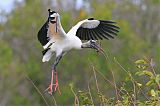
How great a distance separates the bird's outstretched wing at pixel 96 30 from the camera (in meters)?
9.71

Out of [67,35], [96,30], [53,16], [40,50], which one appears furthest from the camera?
[40,50]

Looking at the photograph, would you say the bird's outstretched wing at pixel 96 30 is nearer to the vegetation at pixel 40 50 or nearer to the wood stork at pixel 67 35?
the wood stork at pixel 67 35

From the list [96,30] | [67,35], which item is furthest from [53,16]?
[96,30]

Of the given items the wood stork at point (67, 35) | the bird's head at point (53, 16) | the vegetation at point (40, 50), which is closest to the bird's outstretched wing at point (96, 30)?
the wood stork at point (67, 35)

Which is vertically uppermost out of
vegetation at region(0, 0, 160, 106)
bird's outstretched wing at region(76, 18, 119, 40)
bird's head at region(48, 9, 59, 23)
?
bird's head at region(48, 9, 59, 23)

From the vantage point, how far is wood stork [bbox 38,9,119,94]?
8952 mm

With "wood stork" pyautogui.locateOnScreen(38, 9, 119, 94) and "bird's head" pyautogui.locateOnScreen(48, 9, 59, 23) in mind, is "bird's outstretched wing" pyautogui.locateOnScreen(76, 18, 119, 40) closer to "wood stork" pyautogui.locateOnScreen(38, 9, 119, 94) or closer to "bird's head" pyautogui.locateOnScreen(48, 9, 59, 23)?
"wood stork" pyautogui.locateOnScreen(38, 9, 119, 94)

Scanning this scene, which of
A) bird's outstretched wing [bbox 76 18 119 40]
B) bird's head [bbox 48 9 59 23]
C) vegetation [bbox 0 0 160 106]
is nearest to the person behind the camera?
bird's head [bbox 48 9 59 23]

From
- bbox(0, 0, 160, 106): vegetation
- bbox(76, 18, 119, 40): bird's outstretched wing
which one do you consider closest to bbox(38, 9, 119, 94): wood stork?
bbox(76, 18, 119, 40): bird's outstretched wing

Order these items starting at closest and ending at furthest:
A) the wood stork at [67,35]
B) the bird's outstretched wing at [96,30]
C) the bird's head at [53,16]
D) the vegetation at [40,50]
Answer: the bird's head at [53,16] < the wood stork at [67,35] < the bird's outstretched wing at [96,30] < the vegetation at [40,50]

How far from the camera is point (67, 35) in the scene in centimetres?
918

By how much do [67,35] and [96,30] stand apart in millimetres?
725

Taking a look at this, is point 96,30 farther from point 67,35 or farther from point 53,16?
point 53,16

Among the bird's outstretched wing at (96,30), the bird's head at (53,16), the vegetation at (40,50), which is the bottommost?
the vegetation at (40,50)
